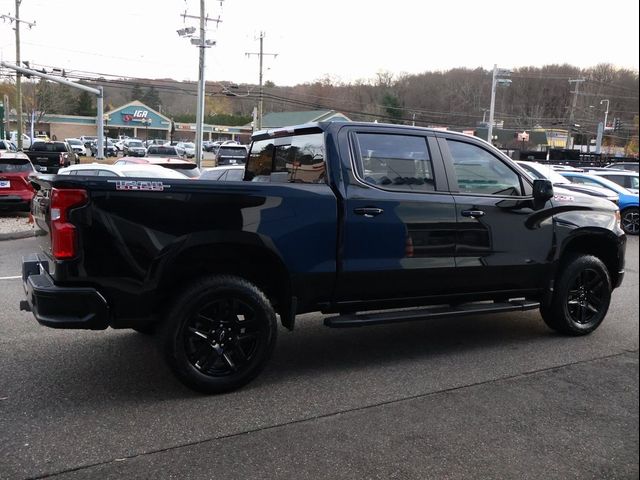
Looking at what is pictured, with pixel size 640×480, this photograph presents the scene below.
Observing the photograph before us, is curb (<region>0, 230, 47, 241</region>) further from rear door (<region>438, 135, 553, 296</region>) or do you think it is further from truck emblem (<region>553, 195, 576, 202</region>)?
truck emblem (<region>553, 195, 576, 202</region>)

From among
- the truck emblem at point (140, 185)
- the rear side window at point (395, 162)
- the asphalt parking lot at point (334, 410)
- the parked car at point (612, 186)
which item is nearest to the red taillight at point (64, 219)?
the truck emblem at point (140, 185)

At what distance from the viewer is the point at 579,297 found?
5.55 metres

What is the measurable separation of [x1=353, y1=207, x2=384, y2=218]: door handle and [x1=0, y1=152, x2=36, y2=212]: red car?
11.2 m

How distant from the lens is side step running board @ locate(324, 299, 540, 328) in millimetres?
4332

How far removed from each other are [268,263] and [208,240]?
57 centimetres

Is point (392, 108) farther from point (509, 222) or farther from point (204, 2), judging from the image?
point (509, 222)

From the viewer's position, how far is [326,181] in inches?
170

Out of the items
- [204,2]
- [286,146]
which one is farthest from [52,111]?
[286,146]

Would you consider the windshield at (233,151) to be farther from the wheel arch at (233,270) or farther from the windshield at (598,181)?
the wheel arch at (233,270)

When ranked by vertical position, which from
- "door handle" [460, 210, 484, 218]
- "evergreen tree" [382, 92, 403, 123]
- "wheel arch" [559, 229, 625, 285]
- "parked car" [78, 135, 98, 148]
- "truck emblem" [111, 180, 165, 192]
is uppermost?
"evergreen tree" [382, 92, 403, 123]

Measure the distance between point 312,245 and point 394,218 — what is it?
707 mm

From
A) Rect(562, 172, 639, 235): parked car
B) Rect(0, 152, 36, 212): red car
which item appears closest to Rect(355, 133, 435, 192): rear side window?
Rect(562, 172, 639, 235): parked car

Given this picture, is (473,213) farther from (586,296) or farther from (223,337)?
(223,337)

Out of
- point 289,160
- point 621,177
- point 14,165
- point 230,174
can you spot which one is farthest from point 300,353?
point 621,177
